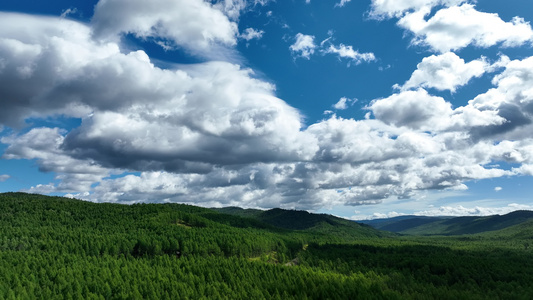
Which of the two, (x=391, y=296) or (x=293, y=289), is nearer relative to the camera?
(x=391, y=296)

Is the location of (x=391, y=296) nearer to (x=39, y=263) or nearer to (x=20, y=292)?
(x=20, y=292)

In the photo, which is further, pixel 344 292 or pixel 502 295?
pixel 502 295

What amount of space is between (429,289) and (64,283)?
170 meters

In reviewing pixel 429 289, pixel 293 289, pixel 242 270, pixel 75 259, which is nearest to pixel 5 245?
pixel 75 259

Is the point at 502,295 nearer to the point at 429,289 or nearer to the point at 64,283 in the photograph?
the point at 429,289

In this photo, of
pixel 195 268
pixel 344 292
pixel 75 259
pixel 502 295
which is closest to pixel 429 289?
pixel 502 295

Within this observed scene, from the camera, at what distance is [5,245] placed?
7702 inches

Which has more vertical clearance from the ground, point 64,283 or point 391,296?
point 64,283

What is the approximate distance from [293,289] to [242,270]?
1356 inches

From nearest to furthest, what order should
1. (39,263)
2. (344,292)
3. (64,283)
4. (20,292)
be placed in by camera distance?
(20,292) → (64,283) → (344,292) → (39,263)

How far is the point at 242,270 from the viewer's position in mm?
176125

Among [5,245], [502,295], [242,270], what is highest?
[5,245]

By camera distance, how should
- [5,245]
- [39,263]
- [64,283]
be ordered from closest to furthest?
[64,283], [39,263], [5,245]

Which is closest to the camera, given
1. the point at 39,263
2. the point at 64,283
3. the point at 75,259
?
the point at 64,283
